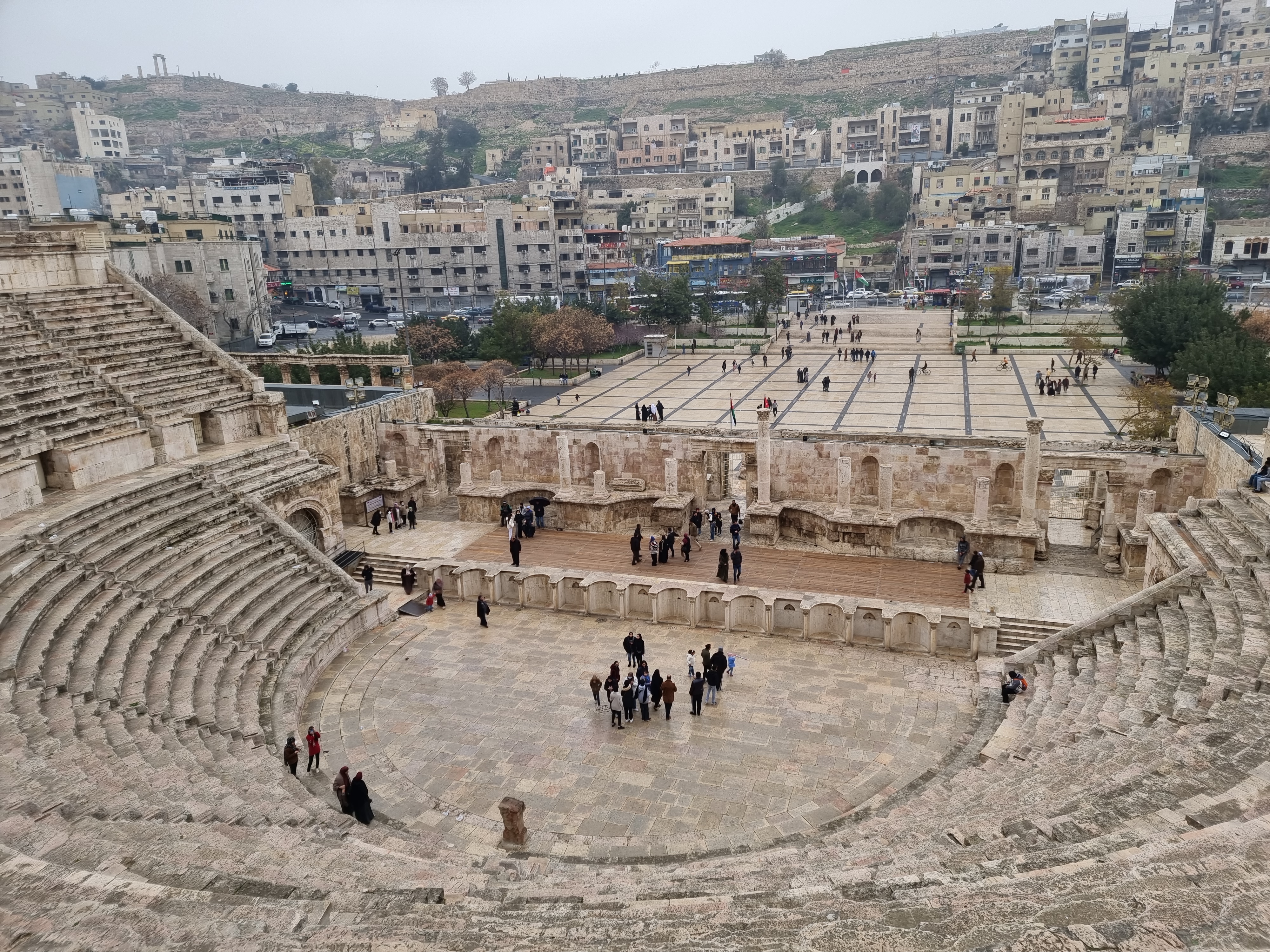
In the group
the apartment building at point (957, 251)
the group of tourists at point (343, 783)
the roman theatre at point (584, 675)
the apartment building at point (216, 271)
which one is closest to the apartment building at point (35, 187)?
the apartment building at point (216, 271)

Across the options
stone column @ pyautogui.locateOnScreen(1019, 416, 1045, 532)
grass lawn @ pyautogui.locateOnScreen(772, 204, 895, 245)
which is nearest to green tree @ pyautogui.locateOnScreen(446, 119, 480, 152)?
grass lawn @ pyautogui.locateOnScreen(772, 204, 895, 245)

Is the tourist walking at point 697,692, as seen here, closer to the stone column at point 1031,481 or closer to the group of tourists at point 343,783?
the group of tourists at point 343,783

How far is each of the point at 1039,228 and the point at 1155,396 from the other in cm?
5887

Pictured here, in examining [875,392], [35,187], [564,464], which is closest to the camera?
[564,464]

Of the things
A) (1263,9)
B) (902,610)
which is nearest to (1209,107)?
(1263,9)

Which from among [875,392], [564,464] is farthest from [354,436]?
[875,392]

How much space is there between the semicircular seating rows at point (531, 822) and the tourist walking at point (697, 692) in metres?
3.30

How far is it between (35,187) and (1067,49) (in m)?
130

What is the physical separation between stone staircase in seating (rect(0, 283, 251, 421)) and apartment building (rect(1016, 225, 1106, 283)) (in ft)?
232

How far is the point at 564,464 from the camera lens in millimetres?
24406

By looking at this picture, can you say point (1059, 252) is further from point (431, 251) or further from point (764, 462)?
point (764, 462)

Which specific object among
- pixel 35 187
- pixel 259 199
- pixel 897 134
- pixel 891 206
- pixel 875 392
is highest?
pixel 897 134

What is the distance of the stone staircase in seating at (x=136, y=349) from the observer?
21250 millimetres

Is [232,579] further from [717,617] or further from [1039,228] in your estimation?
[1039,228]
